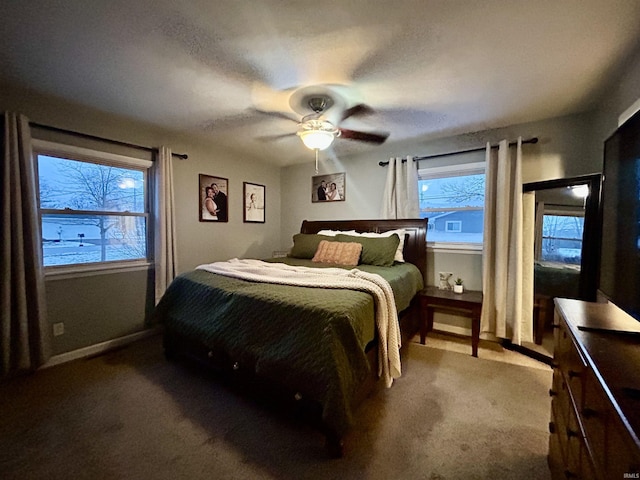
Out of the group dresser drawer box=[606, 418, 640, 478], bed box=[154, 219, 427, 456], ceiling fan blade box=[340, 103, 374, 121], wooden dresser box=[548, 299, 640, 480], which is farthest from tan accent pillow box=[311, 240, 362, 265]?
dresser drawer box=[606, 418, 640, 478]

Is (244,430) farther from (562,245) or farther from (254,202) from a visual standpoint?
(254,202)

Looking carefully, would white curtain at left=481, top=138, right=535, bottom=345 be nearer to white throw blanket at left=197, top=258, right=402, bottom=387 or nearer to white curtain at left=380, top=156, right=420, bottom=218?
white curtain at left=380, top=156, right=420, bottom=218

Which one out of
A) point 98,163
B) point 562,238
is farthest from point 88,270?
point 562,238

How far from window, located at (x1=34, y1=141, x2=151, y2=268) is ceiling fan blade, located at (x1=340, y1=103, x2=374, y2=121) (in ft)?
7.44

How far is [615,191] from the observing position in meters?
1.39

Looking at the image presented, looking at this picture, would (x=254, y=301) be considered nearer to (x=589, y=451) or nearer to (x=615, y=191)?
(x=589, y=451)

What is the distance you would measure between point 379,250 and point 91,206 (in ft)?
10.0

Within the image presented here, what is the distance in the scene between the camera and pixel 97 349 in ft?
9.23

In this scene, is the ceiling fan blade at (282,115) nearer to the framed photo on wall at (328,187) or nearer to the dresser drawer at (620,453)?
the framed photo on wall at (328,187)

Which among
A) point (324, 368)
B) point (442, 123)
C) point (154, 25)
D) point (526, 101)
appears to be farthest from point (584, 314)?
point (154, 25)

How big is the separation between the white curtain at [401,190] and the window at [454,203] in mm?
141

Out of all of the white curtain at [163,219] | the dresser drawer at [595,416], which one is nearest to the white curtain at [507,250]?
the dresser drawer at [595,416]

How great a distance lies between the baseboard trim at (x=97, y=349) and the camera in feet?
8.38

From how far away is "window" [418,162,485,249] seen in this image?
3254mm
